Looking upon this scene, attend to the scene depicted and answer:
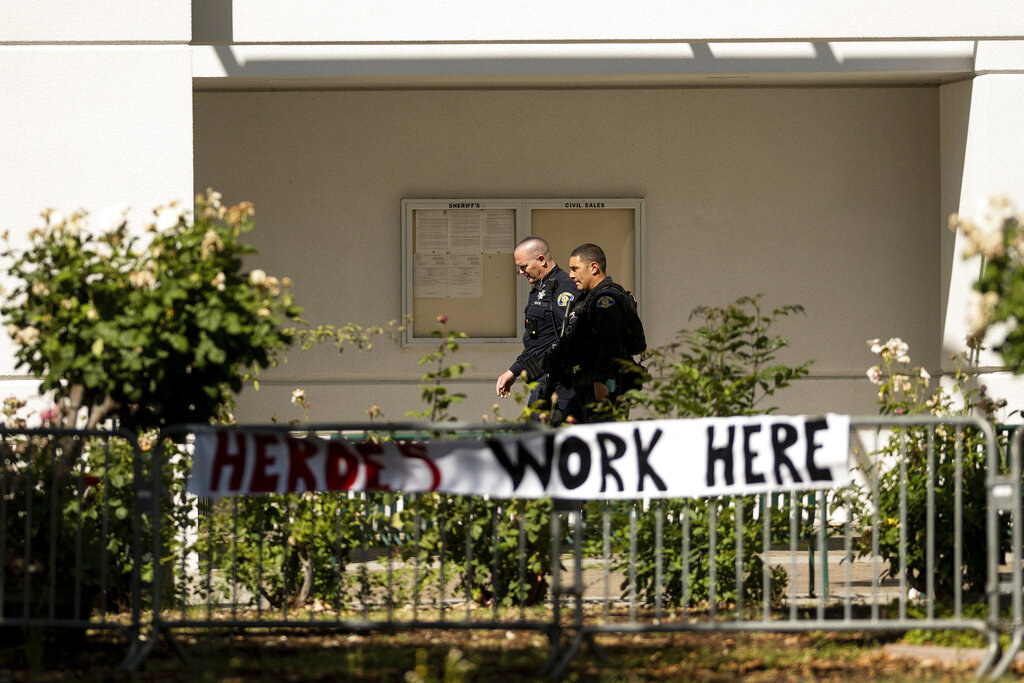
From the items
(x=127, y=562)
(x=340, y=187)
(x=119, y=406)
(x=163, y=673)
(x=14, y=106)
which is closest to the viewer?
(x=163, y=673)

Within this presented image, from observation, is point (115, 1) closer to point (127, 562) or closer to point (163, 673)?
point (127, 562)

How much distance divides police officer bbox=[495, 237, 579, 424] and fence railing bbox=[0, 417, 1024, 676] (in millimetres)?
1962

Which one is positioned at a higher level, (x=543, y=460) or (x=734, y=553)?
(x=543, y=460)

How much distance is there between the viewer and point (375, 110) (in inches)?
432

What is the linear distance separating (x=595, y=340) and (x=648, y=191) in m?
2.34

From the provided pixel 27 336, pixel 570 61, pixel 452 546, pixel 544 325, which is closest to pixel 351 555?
pixel 452 546

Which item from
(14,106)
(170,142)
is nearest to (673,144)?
(170,142)

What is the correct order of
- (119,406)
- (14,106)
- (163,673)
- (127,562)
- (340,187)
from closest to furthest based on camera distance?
(163,673)
(119,406)
(127,562)
(14,106)
(340,187)

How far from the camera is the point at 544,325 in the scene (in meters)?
9.51

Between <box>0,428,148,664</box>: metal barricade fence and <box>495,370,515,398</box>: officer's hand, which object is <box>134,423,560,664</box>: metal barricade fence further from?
<box>495,370,515,398</box>: officer's hand

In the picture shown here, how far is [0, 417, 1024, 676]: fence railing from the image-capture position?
6.61m

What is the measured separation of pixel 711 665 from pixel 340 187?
5883 millimetres

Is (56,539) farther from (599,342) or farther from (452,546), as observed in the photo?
(599,342)

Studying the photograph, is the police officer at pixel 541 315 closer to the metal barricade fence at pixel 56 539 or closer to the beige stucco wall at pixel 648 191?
the beige stucco wall at pixel 648 191
